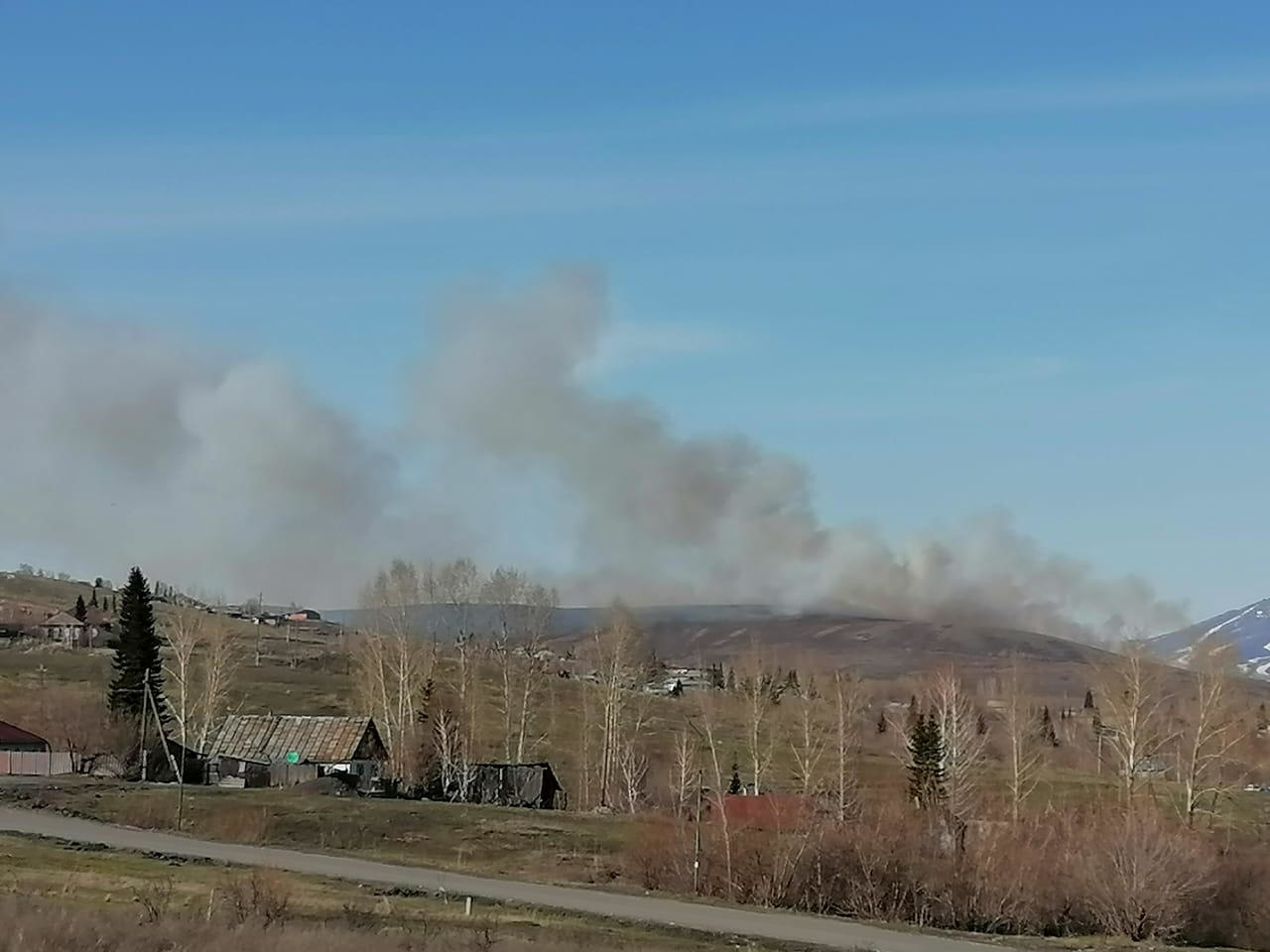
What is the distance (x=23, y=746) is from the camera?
284ft

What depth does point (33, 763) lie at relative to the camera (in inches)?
3346

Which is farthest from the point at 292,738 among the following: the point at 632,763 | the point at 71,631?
the point at 71,631

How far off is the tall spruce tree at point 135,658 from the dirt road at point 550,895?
34276 mm

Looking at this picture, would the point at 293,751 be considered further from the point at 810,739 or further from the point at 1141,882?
the point at 1141,882

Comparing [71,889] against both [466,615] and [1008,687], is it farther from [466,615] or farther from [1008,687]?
[466,615]

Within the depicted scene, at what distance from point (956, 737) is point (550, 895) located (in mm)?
42310

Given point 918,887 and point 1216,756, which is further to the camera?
point 1216,756

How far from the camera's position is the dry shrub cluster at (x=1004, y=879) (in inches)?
1889

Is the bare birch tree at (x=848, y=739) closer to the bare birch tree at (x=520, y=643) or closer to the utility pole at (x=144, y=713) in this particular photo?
the bare birch tree at (x=520, y=643)

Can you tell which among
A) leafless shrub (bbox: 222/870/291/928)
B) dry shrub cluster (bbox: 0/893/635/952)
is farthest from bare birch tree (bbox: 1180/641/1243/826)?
dry shrub cluster (bbox: 0/893/635/952)

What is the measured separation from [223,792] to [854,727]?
1829 inches

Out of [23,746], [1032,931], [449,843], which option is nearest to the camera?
[1032,931]

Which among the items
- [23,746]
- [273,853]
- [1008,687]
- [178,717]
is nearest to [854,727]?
[1008,687]

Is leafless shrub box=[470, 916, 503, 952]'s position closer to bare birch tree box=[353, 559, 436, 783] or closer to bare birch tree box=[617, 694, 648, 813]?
bare birch tree box=[617, 694, 648, 813]
